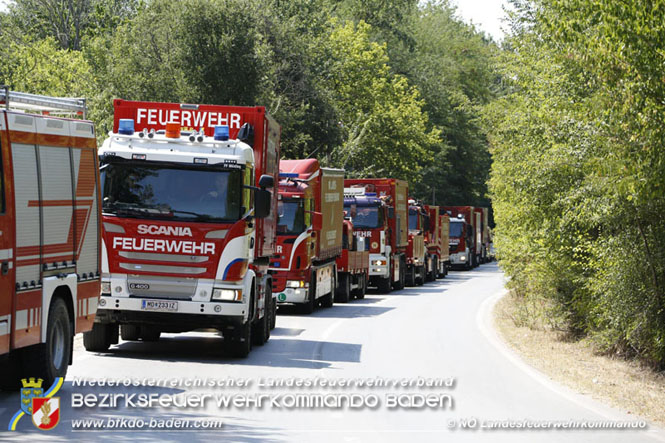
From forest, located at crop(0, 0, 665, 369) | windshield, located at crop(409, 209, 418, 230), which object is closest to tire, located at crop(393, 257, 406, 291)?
windshield, located at crop(409, 209, 418, 230)

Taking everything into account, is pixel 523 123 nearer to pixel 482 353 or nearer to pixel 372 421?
pixel 482 353

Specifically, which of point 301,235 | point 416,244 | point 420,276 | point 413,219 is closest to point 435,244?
point 420,276

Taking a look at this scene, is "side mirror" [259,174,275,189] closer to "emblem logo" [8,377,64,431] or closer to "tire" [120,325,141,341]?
"tire" [120,325,141,341]

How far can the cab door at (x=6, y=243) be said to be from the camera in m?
10.2

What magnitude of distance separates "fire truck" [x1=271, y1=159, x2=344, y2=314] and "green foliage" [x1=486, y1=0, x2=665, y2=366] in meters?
4.82

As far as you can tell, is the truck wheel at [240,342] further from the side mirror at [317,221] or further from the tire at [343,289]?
the tire at [343,289]

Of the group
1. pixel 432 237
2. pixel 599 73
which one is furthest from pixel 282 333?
pixel 432 237

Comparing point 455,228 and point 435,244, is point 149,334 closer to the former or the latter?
point 435,244

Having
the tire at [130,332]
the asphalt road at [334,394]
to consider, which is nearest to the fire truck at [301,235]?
the asphalt road at [334,394]

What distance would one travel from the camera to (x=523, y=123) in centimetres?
1998

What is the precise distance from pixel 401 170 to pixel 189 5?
83.7 ft

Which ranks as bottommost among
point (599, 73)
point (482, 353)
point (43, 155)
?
point (482, 353)

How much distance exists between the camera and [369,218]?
35.6 m

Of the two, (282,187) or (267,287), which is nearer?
(267,287)
